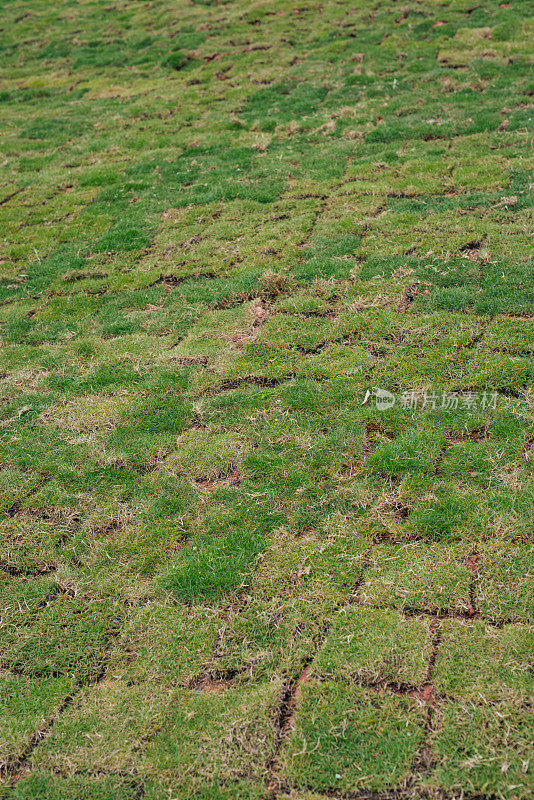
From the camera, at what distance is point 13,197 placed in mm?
12531

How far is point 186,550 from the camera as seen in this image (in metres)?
4.60

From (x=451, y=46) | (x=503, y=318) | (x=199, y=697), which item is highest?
(x=451, y=46)

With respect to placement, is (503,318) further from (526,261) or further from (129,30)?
(129,30)

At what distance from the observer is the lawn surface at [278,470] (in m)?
3.38

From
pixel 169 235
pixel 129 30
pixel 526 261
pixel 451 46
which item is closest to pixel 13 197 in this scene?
pixel 169 235

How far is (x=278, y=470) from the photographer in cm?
511

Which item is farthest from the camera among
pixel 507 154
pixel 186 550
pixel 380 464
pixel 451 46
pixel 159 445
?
pixel 451 46

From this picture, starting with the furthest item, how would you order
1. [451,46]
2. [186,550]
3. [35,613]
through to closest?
[451,46], [186,550], [35,613]

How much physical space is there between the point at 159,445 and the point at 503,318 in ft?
13.2

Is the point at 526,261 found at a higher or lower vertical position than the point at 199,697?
higher

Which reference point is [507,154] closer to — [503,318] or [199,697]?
[503,318]

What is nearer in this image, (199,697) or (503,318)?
(199,697)

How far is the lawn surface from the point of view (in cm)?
338

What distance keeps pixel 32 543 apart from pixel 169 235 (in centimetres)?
646
